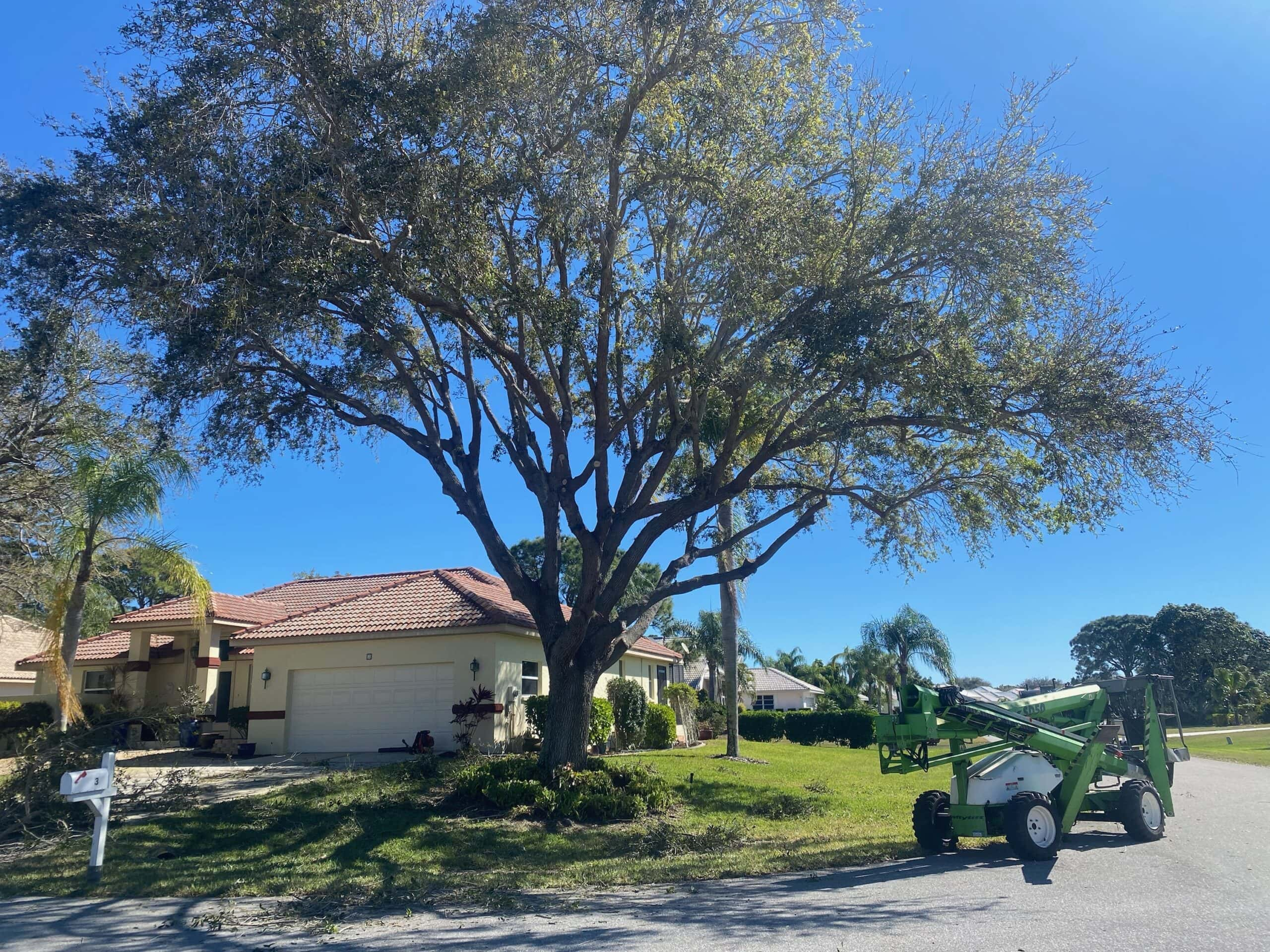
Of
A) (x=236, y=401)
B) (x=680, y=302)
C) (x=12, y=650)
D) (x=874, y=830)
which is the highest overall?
(x=680, y=302)

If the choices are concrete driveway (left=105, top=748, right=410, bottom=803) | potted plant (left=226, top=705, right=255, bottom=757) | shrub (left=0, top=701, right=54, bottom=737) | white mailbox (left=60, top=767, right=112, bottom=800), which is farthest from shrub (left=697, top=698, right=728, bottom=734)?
white mailbox (left=60, top=767, right=112, bottom=800)

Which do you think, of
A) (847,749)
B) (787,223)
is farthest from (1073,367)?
(847,749)

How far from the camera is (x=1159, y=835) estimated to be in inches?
464

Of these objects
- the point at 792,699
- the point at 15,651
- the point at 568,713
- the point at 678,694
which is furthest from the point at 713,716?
the point at 792,699

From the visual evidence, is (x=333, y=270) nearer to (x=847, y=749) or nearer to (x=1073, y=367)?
(x=1073, y=367)

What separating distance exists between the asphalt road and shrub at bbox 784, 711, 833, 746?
24.6 m

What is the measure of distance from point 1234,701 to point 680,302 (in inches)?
2600

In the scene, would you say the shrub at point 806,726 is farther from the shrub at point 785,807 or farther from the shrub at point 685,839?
the shrub at point 685,839

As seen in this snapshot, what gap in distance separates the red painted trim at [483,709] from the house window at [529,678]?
1.81m

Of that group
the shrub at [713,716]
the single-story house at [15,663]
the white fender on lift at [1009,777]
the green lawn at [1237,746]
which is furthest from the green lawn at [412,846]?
the single-story house at [15,663]

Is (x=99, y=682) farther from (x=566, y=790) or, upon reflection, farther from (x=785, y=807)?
(x=785, y=807)

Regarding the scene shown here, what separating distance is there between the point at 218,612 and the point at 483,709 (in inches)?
385

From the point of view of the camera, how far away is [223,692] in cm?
2619

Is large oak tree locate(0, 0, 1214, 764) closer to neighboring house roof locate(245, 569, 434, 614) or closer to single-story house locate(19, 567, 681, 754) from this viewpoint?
single-story house locate(19, 567, 681, 754)
